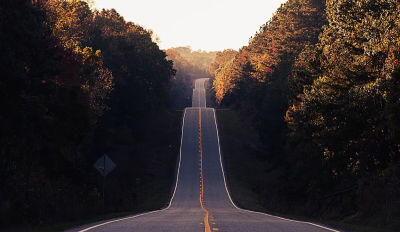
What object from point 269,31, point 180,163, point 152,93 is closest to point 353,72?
point 180,163

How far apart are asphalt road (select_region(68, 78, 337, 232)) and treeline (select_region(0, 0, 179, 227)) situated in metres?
3.00

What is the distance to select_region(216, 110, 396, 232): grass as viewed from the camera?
51.1m

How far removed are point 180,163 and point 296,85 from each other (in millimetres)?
26377

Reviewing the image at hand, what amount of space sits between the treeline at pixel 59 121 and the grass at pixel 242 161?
7.40 m

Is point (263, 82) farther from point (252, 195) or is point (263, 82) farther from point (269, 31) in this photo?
point (252, 195)

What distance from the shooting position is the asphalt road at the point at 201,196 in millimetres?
17594

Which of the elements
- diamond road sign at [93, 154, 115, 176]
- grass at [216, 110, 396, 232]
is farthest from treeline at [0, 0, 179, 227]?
grass at [216, 110, 396, 232]

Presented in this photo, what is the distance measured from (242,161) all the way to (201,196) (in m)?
19.4

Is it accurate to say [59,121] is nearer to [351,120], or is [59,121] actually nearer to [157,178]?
[351,120]

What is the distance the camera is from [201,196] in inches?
1932

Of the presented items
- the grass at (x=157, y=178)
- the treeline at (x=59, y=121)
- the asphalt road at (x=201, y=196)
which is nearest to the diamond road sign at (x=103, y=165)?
Answer: the treeline at (x=59, y=121)

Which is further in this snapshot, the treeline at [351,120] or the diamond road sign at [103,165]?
the diamond road sign at [103,165]

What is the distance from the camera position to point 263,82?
255ft

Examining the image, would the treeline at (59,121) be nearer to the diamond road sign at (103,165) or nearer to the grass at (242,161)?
the diamond road sign at (103,165)
